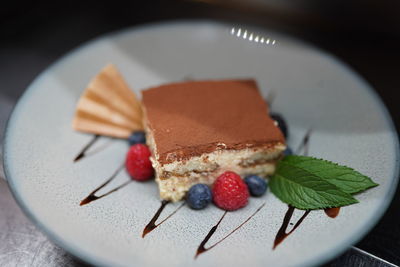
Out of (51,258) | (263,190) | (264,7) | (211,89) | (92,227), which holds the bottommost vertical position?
(51,258)

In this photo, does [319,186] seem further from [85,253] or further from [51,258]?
[51,258]

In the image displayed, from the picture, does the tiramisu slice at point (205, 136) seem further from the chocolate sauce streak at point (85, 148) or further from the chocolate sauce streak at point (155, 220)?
the chocolate sauce streak at point (85, 148)

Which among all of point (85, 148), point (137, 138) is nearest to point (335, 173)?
point (137, 138)

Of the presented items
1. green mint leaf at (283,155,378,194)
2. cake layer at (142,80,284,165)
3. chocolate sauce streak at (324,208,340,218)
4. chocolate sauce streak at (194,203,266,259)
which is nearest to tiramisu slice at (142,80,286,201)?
cake layer at (142,80,284,165)

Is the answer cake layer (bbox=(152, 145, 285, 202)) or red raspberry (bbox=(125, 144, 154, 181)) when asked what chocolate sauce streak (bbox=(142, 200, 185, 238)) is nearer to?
cake layer (bbox=(152, 145, 285, 202))

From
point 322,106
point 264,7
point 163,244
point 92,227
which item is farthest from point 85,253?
point 264,7

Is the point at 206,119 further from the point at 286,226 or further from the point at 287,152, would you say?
the point at 286,226

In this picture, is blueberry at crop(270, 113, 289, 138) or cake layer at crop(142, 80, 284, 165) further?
blueberry at crop(270, 113, 289, 138)

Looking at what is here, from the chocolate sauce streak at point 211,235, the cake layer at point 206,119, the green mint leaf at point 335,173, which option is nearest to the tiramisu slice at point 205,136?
the cake layer at point 206,119
